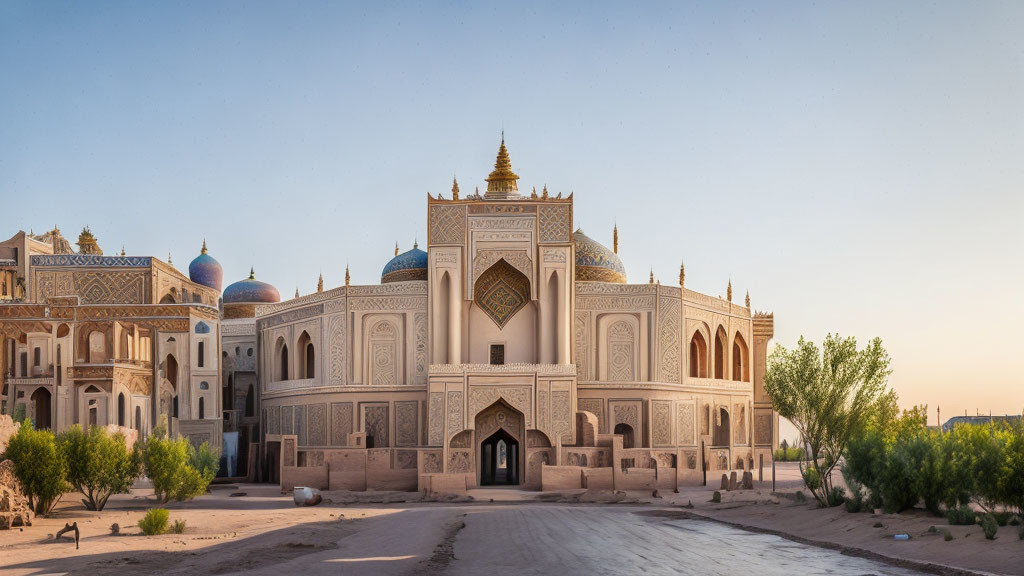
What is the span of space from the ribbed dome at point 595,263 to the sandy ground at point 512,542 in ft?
52.5

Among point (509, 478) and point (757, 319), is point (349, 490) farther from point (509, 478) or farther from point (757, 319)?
point (757, 319)

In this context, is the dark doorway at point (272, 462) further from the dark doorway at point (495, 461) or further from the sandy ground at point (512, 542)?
the sandy ground at point (512, 542)

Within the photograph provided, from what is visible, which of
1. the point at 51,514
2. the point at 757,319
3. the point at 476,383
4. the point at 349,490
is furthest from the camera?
the point at 757,319

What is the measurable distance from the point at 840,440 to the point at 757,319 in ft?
88.9

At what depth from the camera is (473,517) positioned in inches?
1098

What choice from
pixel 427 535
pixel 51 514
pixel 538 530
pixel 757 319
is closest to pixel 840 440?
pixel 538 530

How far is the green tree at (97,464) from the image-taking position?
28609 millimetres

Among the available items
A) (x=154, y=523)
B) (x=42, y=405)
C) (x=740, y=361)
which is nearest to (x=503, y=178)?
(x=740, y=361)

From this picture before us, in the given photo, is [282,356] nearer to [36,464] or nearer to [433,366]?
[433,366]

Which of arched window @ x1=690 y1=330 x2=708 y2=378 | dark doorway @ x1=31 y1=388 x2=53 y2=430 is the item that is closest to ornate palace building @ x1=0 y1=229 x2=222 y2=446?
dark doorway @ x1=31 y1=388 x2=53 y2=430

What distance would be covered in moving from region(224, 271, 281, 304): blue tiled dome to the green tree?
2633cm

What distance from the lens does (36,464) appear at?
26609 millimetres

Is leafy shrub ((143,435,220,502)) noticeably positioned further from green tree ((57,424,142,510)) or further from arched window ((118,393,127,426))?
arched window ((118,393,127,426))

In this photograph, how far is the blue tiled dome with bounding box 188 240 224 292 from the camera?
5694 cm
